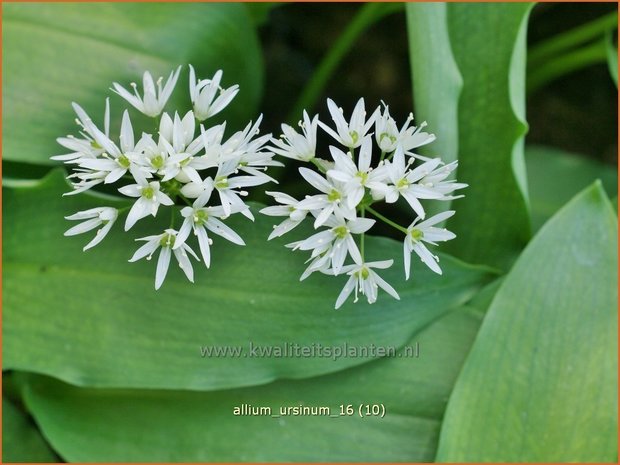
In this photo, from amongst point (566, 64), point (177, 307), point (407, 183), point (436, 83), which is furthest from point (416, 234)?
point (566, 64)

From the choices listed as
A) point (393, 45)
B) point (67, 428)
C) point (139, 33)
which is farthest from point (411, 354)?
point (393, 45)

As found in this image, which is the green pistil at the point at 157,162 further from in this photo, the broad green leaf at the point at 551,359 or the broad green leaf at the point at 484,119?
the broad green leaf at the point at 551,359

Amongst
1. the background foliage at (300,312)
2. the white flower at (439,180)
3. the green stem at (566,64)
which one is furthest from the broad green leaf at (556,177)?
the white flower at (439,180)

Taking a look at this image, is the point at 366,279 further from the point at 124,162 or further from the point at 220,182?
the point at 124,162

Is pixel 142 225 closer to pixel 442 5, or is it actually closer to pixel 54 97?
pixel 54 97

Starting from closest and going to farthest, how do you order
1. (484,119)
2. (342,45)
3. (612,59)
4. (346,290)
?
(346,290)
(484,119)
(612,59)
(342,45)

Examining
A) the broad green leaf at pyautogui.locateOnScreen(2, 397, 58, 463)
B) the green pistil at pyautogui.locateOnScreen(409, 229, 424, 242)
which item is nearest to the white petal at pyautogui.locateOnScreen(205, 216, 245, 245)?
the green pistil at pyautogui.locateOnScreen(409, 229, 424, 242)
